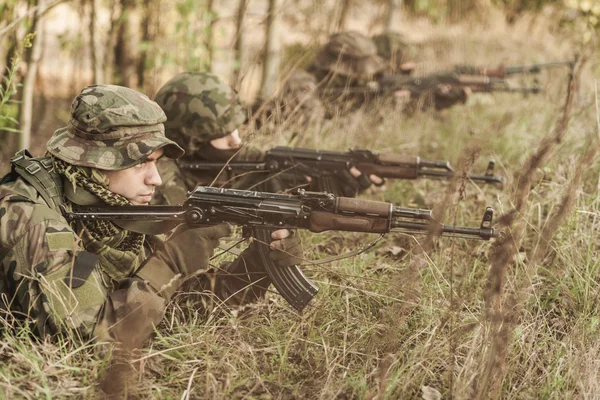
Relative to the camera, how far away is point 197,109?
438cm

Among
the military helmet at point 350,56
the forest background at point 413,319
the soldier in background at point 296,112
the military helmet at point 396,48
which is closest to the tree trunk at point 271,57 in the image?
the soldier in background at point 296,112

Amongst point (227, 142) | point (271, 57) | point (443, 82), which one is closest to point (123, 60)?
point (271, 57)

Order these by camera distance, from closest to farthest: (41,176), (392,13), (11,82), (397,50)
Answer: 1. (41,176)
2. (11,82)
3. (397,50)
4. (392,13)

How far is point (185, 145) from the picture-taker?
4.48m

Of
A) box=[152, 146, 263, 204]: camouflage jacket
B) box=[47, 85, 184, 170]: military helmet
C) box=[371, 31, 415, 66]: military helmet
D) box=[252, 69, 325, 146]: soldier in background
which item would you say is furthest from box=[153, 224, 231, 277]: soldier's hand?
box=[371, 31, 415, 66]: military helmet

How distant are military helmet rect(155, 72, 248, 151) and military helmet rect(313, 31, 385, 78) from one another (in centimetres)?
302

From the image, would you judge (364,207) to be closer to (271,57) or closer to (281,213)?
(281,213)

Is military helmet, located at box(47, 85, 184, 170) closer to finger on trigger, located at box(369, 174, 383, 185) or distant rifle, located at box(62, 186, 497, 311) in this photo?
distant rifle, located at box(62, 186, 497, 311)

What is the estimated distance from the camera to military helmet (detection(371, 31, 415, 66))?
8547 mm

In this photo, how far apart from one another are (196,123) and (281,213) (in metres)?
1.60

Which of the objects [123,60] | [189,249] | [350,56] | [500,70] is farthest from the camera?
[123,60]

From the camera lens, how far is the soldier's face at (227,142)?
15.0 feet

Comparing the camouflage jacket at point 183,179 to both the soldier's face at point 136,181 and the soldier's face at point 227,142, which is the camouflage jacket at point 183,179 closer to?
the soldier's face at point 227,142

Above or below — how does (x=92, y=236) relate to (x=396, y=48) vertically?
below
